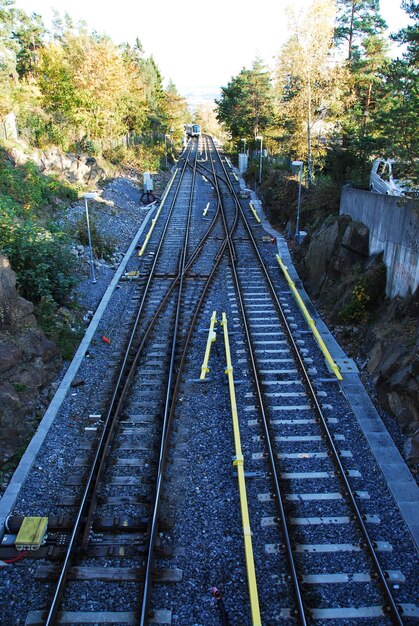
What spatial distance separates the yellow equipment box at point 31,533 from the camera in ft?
22.9

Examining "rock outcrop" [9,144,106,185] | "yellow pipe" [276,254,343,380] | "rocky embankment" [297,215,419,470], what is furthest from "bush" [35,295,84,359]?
"rock outcrop" [9,144,106,185]

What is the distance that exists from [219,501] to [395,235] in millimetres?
8685

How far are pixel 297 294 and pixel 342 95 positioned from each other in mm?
13739

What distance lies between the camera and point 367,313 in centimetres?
1343

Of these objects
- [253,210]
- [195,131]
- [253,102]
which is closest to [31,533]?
[253,210]

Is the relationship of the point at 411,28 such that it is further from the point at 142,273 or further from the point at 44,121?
the point at 44,121

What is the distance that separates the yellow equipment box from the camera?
22.9 ft

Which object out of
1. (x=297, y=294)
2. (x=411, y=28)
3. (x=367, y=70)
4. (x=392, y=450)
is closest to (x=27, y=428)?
(x=392, y=450)

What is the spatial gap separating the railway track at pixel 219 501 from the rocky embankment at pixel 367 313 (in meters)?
1.08

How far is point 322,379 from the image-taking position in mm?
11367

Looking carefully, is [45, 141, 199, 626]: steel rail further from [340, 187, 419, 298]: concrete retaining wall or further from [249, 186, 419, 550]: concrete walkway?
[340, 187, 419, 298]: concrete retaining wall

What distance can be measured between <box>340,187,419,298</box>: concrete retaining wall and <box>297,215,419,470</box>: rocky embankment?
32 cm

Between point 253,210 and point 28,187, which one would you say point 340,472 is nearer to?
point 28,187

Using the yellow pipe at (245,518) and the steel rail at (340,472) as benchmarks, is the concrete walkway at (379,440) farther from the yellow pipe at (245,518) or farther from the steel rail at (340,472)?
the yellow pipe at (245,518)
